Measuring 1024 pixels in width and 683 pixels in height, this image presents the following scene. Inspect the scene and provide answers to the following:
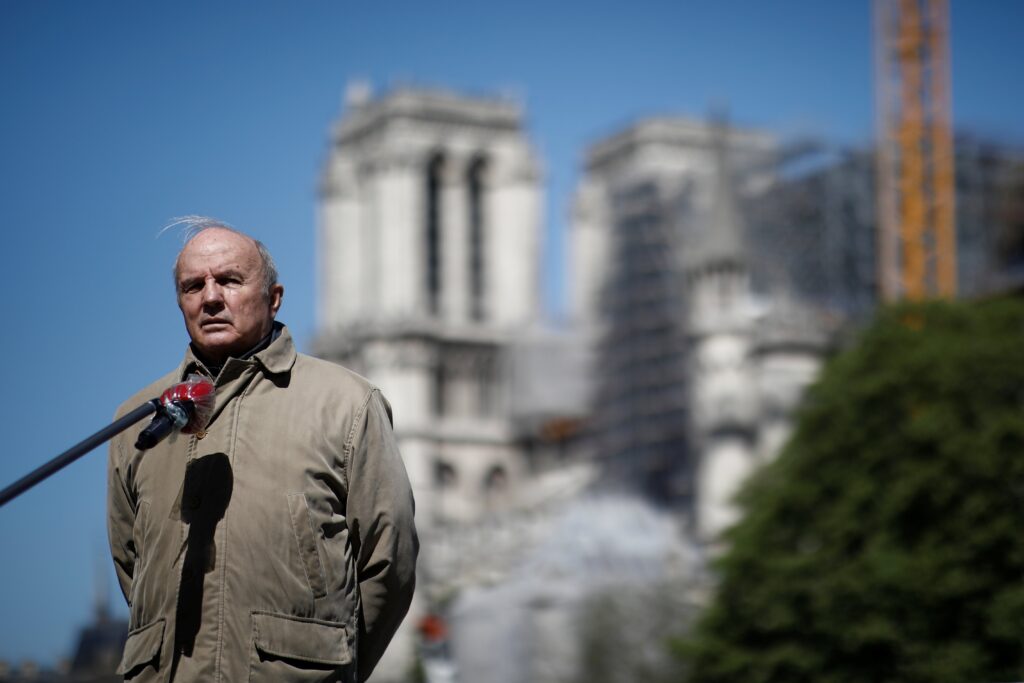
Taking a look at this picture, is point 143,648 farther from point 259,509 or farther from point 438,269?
point 438,269

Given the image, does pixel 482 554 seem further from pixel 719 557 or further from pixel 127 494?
pixel 127 494

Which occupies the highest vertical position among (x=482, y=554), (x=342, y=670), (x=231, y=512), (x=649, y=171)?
(x=649, y=171)

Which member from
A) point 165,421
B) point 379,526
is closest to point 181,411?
point 165,421

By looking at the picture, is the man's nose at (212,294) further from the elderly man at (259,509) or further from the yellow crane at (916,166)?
the yellow crane at (916,166)

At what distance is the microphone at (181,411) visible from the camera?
686cm

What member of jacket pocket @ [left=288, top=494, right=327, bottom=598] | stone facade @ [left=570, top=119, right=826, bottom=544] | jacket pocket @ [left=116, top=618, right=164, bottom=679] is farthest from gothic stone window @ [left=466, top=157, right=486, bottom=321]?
jacket pocket @ [left=288, top=494, right=327, bottom=598]

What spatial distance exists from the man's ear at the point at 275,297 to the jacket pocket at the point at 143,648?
1036mm

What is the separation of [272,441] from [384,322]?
103 meters

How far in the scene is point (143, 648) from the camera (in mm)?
7035

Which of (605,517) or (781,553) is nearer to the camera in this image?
(781,553)

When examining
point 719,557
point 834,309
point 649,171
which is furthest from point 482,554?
point 719,557

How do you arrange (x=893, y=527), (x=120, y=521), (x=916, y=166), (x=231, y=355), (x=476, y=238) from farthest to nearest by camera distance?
1. (x=476, y=238)
2. (x=916, y=166)
3. (x=893, y=527)
4. (x=120, y=521)
5. (x=231, y=355)

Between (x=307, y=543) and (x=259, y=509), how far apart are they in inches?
6.9

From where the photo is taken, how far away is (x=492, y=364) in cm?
11481
